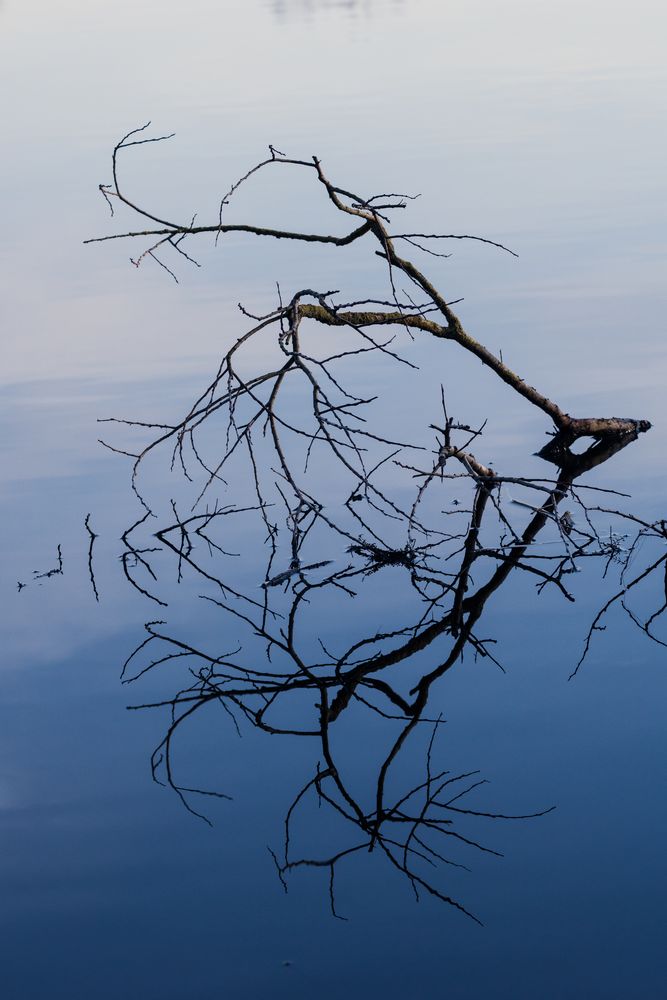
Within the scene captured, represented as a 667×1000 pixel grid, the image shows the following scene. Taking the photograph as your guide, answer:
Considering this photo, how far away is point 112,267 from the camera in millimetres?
6168

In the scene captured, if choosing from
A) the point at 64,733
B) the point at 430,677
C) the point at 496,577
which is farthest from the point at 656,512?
the point at 64,733

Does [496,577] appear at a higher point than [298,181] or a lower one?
lower

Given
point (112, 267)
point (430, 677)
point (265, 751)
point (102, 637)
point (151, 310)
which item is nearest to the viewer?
point (265, 751)

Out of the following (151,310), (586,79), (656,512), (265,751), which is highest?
(586,79)

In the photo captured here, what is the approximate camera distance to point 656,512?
3.37 meters

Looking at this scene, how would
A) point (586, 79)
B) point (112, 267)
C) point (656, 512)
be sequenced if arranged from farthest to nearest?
point (586, 79), point (112, 267), point (656, 512)

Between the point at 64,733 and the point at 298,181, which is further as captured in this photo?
the point at 298,181

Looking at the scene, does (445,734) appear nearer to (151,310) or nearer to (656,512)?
(656,512)

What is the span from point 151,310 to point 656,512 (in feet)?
8.71

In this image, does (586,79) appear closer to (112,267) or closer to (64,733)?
(112,267)

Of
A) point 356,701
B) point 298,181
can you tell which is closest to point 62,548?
point 356,701

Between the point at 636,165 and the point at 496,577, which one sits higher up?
the point at 636,165

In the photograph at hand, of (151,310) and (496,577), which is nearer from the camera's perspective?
(496,577)

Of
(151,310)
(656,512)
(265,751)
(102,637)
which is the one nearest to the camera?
(265,751)
